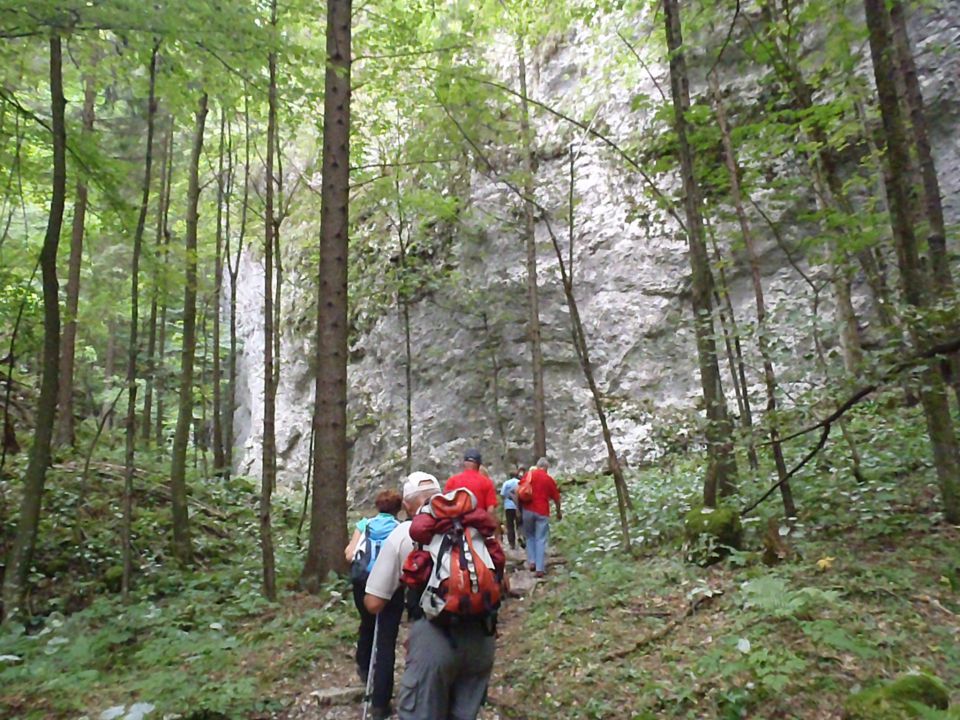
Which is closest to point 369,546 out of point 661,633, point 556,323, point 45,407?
point 661,633

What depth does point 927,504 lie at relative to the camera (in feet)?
23.2

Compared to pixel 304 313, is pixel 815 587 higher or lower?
lower

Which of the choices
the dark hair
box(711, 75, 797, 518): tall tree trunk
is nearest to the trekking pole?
the dark hair

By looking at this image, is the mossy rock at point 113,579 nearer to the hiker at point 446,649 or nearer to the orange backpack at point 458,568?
the hiker at point 446,649

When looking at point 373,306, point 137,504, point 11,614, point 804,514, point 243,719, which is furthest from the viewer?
point 373,306

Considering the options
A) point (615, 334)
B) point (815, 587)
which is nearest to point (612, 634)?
point (815, 587)

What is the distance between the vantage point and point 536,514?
913cm

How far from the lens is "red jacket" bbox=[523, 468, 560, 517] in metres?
9.15

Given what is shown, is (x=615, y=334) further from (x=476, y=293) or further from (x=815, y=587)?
(x=815, y=587)

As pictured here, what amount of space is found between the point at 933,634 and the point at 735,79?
15.5 m

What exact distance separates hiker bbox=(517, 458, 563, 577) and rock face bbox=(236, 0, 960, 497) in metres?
7.09

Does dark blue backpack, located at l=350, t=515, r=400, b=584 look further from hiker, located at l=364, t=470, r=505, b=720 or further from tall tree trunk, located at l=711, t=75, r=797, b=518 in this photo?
tall tree trunk, located at l=711, t=75, r=797, b=518

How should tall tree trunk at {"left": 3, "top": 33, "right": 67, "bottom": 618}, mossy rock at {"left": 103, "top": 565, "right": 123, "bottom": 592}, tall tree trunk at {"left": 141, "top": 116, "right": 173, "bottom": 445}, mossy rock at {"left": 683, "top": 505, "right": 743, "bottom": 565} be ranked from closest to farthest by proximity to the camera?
1. tall tree trunk at {"left": 3, "top": 33, "right": 67, "bottom": 618}
2. mossy rock at {"left": 683, "top": 505, "right": 743, "bottom": 565}
3. mossy rock at {"left": 103, "top": 565, "right": 123, "bottom": 592}
4. tall tree trunk at {"left": 141, "top": 116, "right": 173, "bottom": 445}

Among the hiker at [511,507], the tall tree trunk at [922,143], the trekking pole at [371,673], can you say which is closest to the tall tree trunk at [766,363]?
the tall tree trunk at [922,143]
